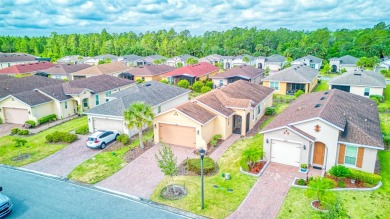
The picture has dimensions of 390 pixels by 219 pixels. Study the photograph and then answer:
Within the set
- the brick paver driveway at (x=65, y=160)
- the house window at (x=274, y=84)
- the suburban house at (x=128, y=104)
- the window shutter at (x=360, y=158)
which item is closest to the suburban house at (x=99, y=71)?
the suburban house at (x=128, y=104)

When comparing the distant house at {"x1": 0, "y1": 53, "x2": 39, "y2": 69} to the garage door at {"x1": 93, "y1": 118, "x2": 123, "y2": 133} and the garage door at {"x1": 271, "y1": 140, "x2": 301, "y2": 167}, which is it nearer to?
the garage door at {"x1": 93, "y1": 118, "x2": 123, "y2": 133}

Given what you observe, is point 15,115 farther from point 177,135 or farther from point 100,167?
point 177,135

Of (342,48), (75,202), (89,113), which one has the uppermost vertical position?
(342,48)

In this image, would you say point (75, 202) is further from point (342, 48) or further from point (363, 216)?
point (342, 48)

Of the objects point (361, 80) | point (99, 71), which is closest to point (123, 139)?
point (99, 71)

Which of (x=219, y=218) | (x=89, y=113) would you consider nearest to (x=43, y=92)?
(x=89, y=113)

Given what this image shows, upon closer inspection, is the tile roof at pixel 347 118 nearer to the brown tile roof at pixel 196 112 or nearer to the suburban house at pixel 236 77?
the brown tile roof at pixel 196 112

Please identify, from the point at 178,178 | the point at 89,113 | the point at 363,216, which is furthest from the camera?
the point at 89,113
